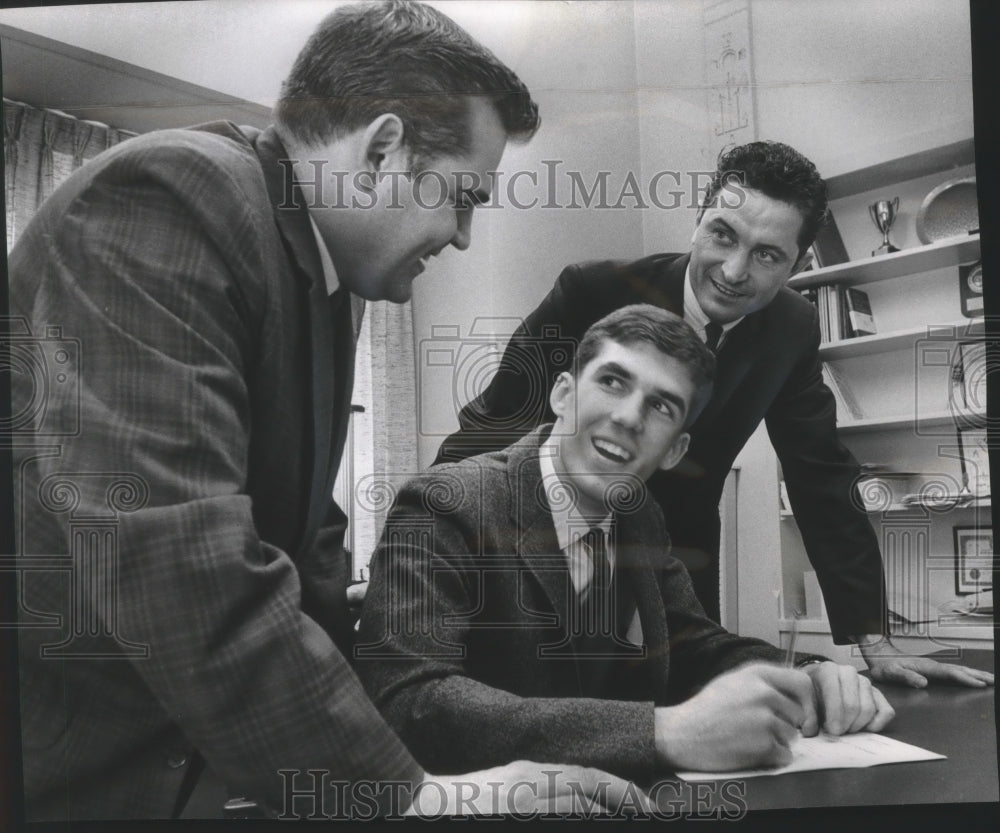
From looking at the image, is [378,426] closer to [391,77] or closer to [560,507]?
[560,507]

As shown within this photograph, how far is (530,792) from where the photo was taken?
2.12 meters

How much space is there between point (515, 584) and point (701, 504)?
0.47 metres

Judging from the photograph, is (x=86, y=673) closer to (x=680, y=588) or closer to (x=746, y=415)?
(x=680, y=588)

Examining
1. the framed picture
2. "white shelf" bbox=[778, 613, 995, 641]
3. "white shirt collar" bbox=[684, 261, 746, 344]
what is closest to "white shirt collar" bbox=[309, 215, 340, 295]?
"white shirt collar" bbox=[684, 261, 746, 344]

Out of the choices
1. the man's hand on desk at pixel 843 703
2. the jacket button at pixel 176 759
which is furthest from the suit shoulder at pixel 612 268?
the jacket button at pixel 176 759

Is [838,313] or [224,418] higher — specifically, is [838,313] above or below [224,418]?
above

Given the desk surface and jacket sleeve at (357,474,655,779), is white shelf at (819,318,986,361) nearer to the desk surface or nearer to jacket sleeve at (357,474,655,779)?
the desk surface

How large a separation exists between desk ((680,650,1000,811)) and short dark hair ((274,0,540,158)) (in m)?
1.66

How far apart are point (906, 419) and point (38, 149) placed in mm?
2161

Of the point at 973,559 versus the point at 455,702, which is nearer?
the point at 455,702

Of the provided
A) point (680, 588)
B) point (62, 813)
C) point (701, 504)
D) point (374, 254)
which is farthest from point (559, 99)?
point (62, 813)

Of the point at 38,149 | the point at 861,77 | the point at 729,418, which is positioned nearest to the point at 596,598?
the point at 729,418

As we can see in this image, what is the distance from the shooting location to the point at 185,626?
1976mm

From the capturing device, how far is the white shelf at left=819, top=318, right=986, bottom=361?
2264 mm
